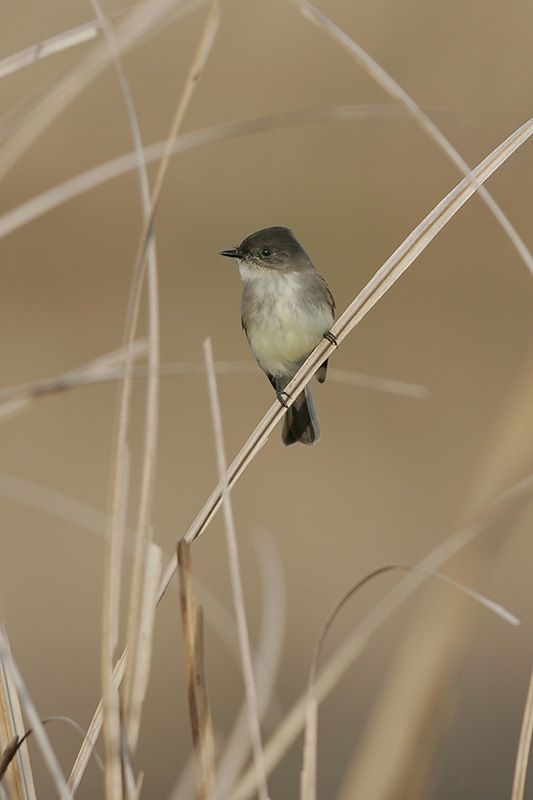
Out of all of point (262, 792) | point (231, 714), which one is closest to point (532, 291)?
point (231, 714)

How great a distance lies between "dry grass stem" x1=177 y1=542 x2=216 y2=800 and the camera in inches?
66.1

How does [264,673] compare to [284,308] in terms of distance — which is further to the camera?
[284,308]

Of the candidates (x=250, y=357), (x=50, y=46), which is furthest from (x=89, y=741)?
(x=250, y=357)

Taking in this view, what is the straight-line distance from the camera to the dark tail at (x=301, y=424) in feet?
13.3

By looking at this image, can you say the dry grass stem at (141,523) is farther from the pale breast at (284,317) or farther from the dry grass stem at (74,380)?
the pale breast at (284,317)

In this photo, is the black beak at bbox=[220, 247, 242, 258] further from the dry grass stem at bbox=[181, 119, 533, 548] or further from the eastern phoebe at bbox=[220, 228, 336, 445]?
the dry grass stem at bbox=[181, 119, 533, 548]

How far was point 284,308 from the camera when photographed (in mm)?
3828

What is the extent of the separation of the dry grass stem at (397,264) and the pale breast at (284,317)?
151cm

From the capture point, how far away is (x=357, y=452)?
8188 millimetres

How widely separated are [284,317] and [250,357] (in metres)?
3.50

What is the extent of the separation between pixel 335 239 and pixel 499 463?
7753 mm

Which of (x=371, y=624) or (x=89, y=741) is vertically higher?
(x=371, y=624)

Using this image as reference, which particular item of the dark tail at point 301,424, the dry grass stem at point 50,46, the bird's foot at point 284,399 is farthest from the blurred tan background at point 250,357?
the dry grass stem at point 50,46

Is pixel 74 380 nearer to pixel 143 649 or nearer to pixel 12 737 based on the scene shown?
pixel 143 649
